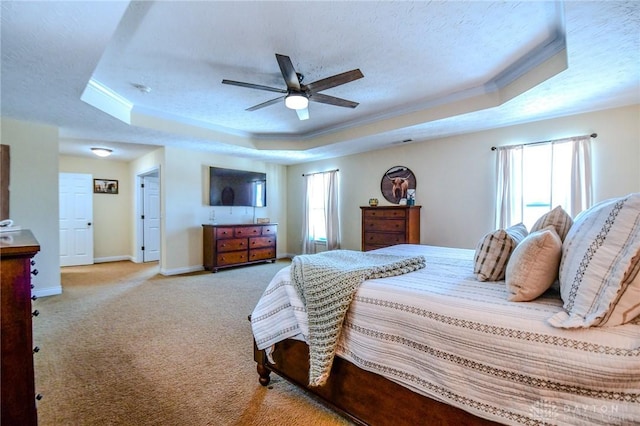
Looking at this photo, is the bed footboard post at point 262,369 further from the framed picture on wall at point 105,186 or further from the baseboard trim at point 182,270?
the framed picture on wall at point 105,186

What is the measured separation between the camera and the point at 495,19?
204 cm

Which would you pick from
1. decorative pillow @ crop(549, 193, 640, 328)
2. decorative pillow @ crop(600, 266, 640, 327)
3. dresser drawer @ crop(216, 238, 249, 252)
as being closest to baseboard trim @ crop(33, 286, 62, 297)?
dresser drawer @ crop(216, 238, 249, 252)

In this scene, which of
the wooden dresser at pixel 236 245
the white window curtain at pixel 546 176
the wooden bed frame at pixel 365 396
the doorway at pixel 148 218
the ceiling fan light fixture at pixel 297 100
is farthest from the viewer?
the doorway at pixel 148 218

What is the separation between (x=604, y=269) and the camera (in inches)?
37.0

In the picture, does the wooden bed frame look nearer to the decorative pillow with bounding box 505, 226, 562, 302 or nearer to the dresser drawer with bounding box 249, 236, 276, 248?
the decorative pillow with bounding box 505, 226, 562, 302

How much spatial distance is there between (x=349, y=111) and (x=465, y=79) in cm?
149

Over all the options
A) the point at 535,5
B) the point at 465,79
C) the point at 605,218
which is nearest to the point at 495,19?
the point at 535,5

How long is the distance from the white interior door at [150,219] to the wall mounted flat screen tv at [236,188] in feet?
5.49

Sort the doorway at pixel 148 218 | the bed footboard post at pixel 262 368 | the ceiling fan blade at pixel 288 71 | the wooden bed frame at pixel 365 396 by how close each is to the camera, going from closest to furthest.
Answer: the wooden bed frame at pixel 365 396
the bed footboard post at pixel 262 368
the ceiling fan blade at pixel 288 71
the doorway at pixel 148 218

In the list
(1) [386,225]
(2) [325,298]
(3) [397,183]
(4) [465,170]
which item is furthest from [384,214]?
(2) [325,298]

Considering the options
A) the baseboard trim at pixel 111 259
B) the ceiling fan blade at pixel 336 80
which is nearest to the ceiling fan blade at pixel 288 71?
the ceiling fan blade at pixel 336 80

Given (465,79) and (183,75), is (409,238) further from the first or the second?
(183,75)

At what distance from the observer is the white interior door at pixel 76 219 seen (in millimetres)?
5695

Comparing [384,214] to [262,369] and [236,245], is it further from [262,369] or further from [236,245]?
[262,369]
